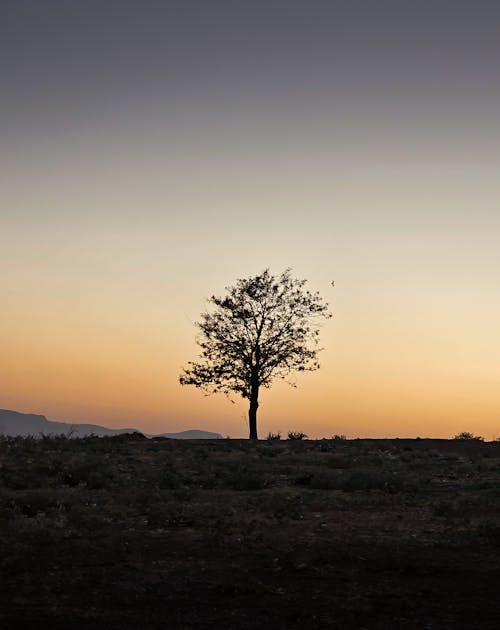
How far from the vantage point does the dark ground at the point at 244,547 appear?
9797mm

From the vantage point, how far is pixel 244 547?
44.1 ft

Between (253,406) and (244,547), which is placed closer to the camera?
(244,547)

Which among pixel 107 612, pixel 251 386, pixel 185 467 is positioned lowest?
pixel 107 612

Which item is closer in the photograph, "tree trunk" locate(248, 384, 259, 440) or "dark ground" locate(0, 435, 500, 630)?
"dark ground" locate(0, 435, 500, 630)

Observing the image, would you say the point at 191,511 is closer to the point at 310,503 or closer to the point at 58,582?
the point at 310,503

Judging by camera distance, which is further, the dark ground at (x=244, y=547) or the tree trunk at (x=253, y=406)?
the tree trunk at (x=253, y=406)

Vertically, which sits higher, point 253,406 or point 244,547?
point 253,406

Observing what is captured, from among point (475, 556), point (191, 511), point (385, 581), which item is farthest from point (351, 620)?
point (191, 511)

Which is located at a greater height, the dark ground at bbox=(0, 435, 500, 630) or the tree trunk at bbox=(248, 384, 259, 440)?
the tree trunk at bbox=(248, 384, 259, 440)

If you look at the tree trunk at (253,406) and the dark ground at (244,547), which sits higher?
the tree trunk at (253,406)

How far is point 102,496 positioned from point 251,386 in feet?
103

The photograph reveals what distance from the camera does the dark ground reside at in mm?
9797

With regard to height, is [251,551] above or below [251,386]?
below

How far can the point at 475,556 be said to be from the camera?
13000 mm
